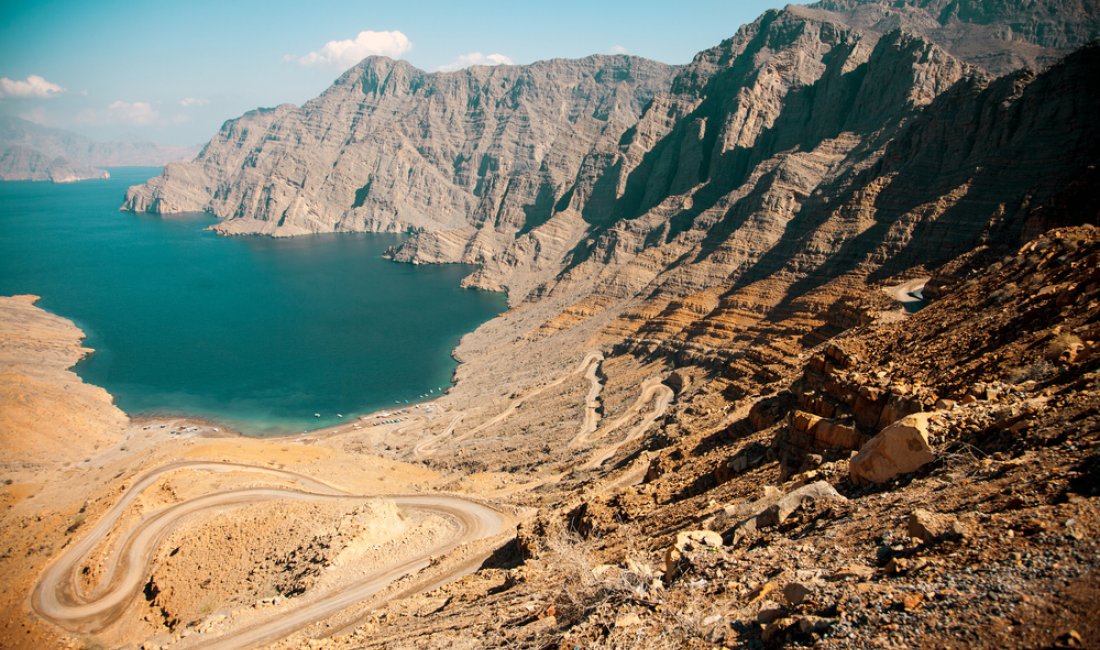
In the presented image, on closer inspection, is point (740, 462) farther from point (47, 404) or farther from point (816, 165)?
point (816, 165)

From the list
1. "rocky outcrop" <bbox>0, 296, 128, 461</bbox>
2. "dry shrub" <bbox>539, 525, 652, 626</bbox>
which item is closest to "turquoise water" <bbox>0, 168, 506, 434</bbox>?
"rocky outcrop" <bbox>0, 296, 128, 461</bbox>

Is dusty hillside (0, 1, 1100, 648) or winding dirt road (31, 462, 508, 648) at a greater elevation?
dusty hillside (0, 1, 1100, 648)

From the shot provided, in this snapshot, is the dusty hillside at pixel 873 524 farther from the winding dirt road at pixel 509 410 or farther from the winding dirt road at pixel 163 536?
the winding dirt road at pixel 509 410

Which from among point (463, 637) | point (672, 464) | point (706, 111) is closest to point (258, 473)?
point (672, 464)

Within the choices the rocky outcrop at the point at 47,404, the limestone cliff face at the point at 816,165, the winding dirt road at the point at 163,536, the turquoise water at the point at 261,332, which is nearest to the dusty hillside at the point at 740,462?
the winding dirt road at the point at 163,536

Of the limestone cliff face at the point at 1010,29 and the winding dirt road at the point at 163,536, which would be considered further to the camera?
the limestone cliff face at the point at 1010,29

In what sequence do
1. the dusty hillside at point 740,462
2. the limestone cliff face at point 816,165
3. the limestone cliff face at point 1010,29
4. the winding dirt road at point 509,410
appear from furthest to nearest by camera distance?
1. the limestone cliff face at point 1010,29
2. the winding dirt road at point 509,410
3. the limestone cliff face at point 816,165
4. the dusty hillside at point 740,462

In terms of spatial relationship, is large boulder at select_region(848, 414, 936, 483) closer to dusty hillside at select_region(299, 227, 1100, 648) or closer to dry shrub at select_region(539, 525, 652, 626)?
dusty hillside at select_region(299, 227, 1100, 648)
